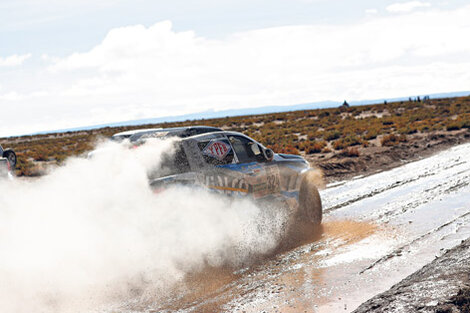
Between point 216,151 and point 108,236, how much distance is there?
2.11 m

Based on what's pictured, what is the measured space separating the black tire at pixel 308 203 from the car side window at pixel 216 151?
2.03 m

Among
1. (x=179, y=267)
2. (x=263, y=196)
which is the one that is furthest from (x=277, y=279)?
(x=263, y=196)

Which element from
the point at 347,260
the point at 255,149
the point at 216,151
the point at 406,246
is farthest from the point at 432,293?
the point at 255,149

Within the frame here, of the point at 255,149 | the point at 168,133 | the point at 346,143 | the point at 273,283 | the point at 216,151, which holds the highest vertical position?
the point at 168,133

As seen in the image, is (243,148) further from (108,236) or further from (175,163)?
(108,236)

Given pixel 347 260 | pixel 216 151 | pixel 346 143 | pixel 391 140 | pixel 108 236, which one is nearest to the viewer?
pixel 108 236

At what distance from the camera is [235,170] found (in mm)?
8289

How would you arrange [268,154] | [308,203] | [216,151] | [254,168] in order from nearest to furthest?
[216,151] → [254,168] → [268,154] → [308,203]

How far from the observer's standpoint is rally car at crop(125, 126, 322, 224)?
761 cm

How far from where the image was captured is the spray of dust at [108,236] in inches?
263

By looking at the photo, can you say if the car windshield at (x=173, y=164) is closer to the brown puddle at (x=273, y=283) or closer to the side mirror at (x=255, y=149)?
the brown puddle at (x=273, y=283)

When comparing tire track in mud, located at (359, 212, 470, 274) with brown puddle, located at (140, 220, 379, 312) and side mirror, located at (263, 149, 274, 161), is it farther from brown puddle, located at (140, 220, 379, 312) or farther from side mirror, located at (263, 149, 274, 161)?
side mirror, located at (263, 149, 274, 161)

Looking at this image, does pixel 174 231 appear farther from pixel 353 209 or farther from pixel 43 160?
pixel 43 160

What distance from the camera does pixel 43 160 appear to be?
32469 millimetres
